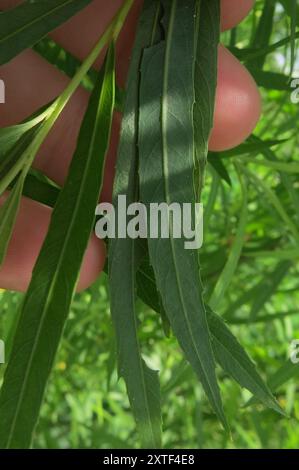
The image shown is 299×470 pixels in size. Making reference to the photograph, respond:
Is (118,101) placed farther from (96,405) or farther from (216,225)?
(96,405)

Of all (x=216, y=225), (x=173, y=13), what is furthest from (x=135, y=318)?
(x=216, y=225)

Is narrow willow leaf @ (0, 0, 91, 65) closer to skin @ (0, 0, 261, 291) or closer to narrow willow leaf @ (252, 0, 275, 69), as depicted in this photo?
skin @ (0, 0, 261, 291)

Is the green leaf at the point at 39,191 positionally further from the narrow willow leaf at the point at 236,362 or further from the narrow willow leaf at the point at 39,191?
the narrow willow leaf at the point at 236,362

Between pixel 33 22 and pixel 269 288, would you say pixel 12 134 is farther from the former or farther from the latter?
pixel 269 288

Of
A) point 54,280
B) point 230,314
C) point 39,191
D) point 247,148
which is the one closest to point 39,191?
point 39,191

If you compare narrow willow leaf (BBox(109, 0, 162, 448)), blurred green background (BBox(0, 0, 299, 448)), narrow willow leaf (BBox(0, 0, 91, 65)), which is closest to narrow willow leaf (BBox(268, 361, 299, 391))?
blurred green background (BBox(0, 0, 299, 448))

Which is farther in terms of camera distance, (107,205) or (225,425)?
(107,205)

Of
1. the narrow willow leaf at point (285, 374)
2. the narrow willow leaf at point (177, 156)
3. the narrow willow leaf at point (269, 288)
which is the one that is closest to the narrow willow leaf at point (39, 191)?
the narrow willow leaf at point (177, 156)
